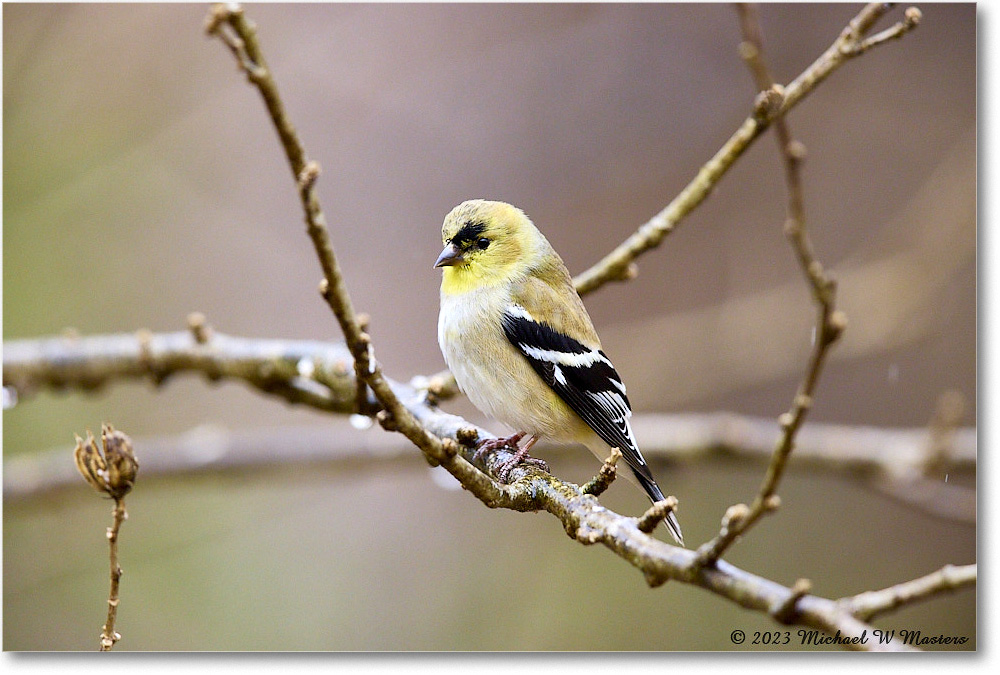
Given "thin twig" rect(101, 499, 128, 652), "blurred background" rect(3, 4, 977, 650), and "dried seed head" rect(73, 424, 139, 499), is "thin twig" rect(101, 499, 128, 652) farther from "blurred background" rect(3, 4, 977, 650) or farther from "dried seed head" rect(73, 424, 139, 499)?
"blurred background" rect(3, 4, 977, 650)

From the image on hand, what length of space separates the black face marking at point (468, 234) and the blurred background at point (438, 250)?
0.57m

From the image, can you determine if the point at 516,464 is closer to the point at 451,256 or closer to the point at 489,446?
the point at 489,446

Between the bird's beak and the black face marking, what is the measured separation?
1 centimetres

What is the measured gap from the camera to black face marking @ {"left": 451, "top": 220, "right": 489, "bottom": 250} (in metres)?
1.52

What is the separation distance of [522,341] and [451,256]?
0.21 metres

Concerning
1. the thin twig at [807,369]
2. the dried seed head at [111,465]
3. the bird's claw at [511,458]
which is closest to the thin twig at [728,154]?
the thin twig at [807,369]

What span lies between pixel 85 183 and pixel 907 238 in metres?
2.19

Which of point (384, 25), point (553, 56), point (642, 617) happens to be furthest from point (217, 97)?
point (642, 617)

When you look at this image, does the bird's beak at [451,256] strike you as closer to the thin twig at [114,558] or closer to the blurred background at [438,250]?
the blurred background at [438,250]

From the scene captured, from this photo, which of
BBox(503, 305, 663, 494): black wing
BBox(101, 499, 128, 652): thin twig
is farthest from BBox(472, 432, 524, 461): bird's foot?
BBox(101, 499, 128, 652): thin twig

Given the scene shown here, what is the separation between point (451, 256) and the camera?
1532 mm

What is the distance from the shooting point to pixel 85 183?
2275 millimetres

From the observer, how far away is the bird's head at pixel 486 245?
4.97 ft

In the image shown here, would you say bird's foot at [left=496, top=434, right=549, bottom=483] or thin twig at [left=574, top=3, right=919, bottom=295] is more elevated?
thin twig at [left=574, top=3, right=919, bottom=295]
